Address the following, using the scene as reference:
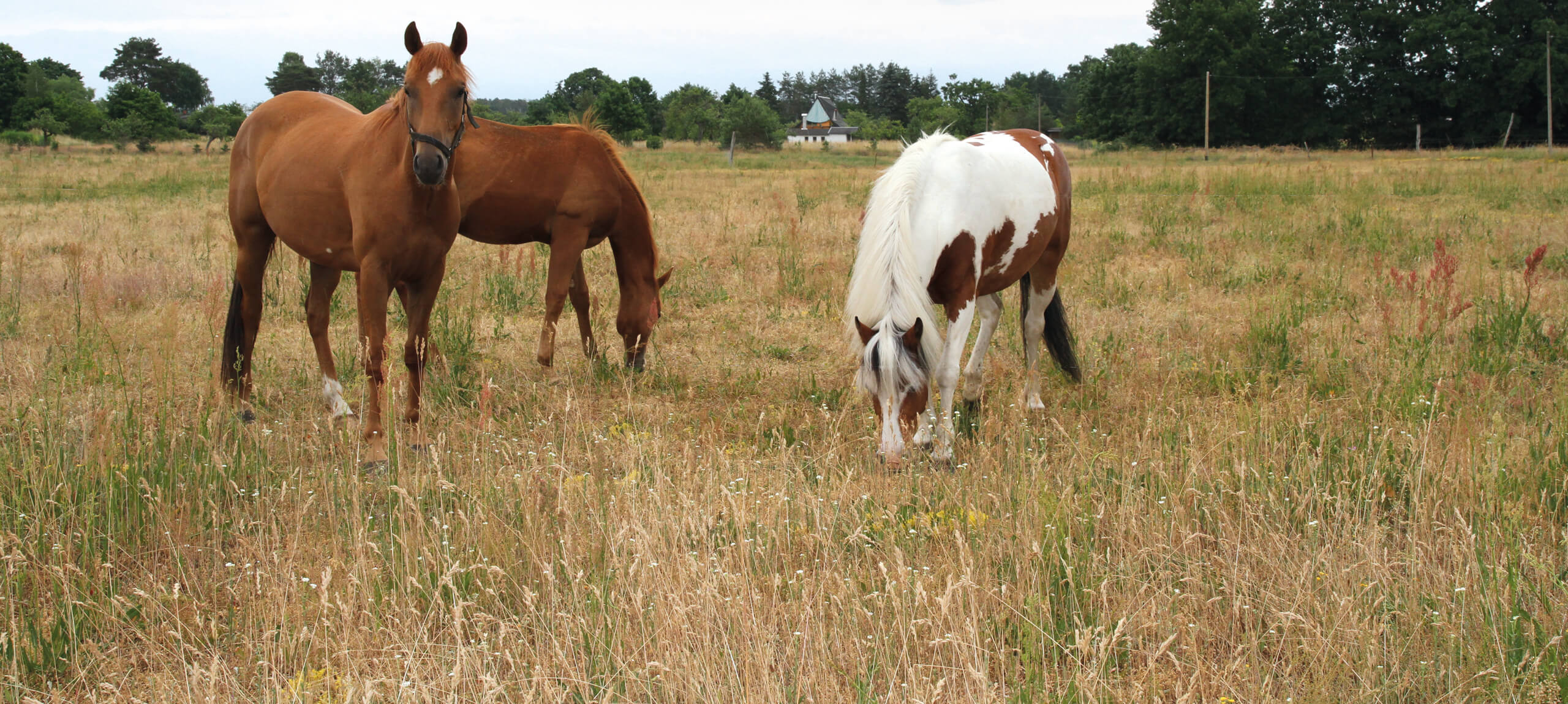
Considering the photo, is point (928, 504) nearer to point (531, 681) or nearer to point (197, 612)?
point (531, 681)

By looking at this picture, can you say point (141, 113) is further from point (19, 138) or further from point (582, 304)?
point (582, 304)

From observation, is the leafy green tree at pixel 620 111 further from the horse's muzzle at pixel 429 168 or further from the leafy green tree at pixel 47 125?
the horse's muzzle at pixel 429 168

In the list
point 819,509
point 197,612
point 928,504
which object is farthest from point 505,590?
point 928,504

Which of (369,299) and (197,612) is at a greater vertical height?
(369,299)

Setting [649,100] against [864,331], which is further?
[649,100]

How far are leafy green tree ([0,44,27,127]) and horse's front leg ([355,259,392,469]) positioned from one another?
57.4 metres

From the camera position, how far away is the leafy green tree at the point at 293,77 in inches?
2525

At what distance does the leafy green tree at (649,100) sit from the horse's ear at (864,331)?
65318 mm

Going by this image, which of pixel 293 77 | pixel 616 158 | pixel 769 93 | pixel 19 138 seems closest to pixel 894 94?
pixel 769 93

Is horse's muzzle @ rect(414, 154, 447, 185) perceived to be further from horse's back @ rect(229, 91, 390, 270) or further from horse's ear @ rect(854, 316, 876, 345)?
horse's ear @ rect(854, 316, 876, 345)

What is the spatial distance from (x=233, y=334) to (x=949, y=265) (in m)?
4.10

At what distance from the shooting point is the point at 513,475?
377 cm

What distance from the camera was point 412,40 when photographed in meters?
4.38

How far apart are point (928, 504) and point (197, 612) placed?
2.40 metres
